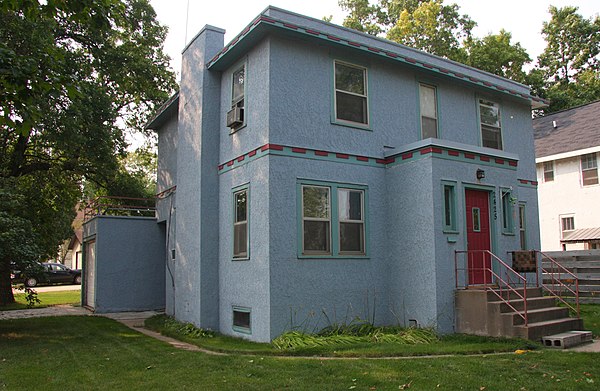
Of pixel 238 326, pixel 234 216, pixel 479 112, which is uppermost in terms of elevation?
pixel 479 112

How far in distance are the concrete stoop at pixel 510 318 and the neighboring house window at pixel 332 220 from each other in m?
2.26

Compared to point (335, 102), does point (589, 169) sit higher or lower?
higher

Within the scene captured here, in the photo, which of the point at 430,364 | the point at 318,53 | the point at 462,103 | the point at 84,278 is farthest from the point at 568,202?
the point at 84,278

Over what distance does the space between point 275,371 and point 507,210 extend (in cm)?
676

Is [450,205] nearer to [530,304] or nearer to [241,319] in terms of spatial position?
[530,304]

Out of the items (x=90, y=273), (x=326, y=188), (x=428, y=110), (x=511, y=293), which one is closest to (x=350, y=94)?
(x=326, y=188)

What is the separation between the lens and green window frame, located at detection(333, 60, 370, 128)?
11.0 m

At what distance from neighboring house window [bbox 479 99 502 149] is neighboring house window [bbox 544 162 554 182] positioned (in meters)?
10.8

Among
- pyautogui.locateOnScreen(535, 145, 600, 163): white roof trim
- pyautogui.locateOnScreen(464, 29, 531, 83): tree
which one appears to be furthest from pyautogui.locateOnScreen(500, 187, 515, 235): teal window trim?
pyautogui.locateOnScreen(464, 29, 531, 83): tree

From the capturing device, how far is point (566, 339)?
29.0 ft

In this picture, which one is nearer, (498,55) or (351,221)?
(351,221)

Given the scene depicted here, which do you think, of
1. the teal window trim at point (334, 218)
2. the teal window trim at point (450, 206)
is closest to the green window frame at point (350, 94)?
the teal window trim at point (334, 218)

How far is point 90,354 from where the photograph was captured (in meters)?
8.94

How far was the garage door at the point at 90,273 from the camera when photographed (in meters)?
17.5
